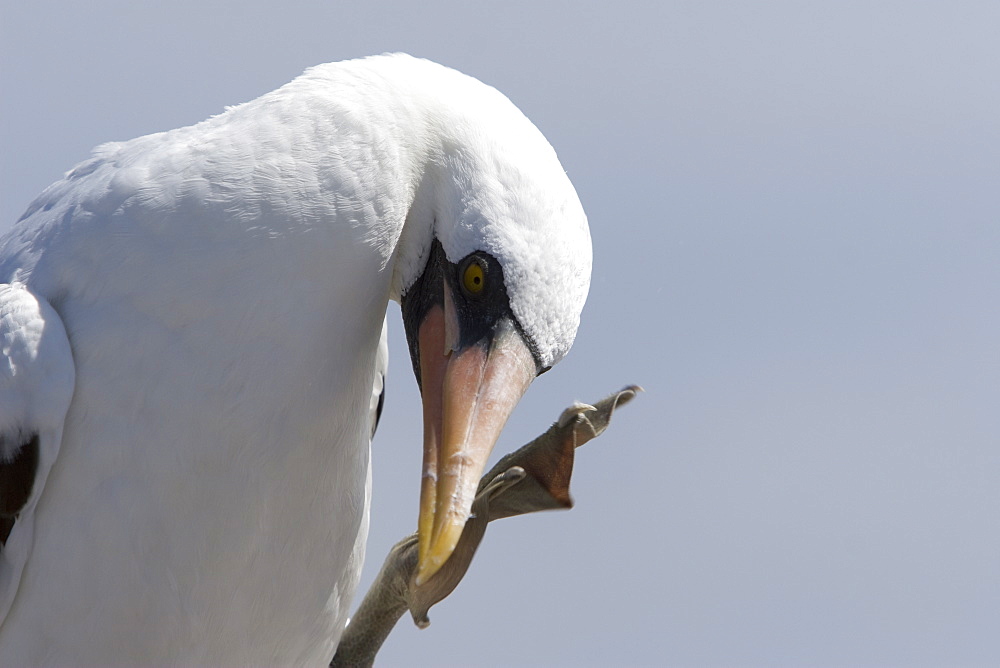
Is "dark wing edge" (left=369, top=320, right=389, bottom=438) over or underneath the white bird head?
underneath

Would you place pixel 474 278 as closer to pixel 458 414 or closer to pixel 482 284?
pixel 482 284

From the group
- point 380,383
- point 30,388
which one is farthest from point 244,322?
point 380,383

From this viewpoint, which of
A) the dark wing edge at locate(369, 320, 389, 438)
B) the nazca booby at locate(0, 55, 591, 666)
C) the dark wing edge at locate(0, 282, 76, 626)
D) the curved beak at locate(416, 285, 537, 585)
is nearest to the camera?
the curved beak at locate(416, 285, 537, 585)

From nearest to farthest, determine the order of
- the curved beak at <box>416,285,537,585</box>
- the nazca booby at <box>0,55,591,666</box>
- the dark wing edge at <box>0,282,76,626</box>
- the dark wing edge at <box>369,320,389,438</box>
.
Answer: the curved beak at <box>416,285,537,585</box> < the nazca booby at <box>0,55,591,666</box> < the dark wing edge at <box>0,282,76,626</box> < the dark wing edge at <box>369,320,389,438</box>

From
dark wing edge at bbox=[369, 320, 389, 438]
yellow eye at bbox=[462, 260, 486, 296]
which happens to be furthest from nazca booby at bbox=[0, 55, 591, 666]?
dark wing edge at bbox=[369, 320, 389, 438]

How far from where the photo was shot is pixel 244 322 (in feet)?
11.0

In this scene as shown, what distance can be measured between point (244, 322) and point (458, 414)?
0.75 m

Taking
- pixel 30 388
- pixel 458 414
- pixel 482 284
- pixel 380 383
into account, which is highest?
pixel 482 284

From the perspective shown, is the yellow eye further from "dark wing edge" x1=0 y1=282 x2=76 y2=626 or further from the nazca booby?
"dark wing edge" x1=0 y1=282 x2=76 y2=626

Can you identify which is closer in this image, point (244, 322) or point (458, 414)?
point (458, 414)

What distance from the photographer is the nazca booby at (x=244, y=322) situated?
3213 millimetres

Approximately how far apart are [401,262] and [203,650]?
5.10 feet

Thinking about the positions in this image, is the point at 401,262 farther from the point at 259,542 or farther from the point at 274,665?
the point at 274,665

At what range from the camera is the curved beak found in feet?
9.95
